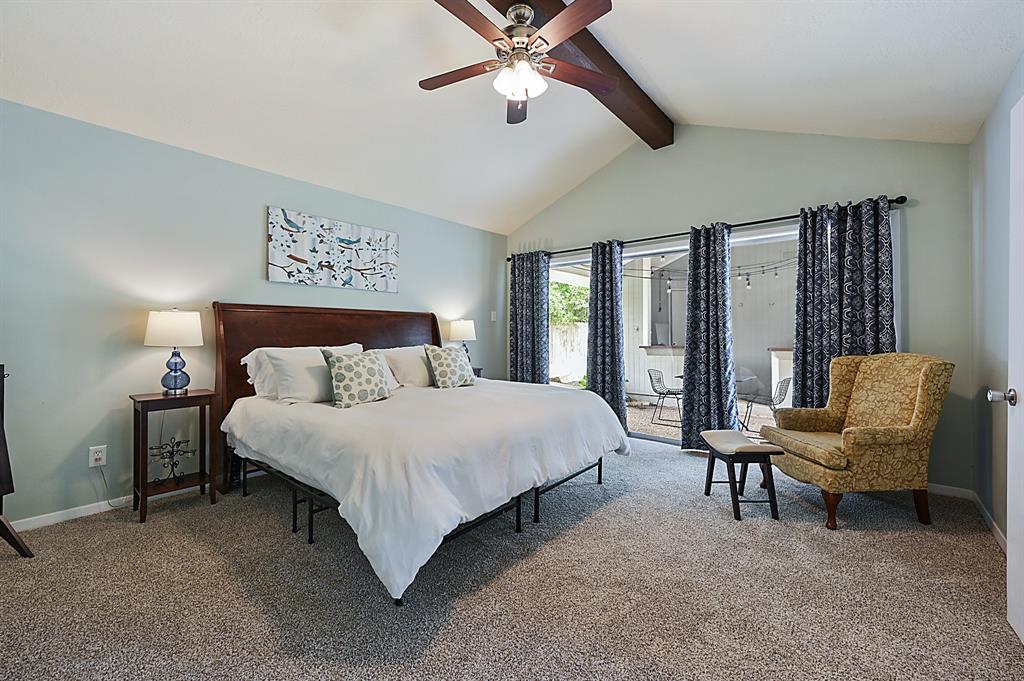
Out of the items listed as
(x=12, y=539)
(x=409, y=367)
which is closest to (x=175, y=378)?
(x=12, y=539)

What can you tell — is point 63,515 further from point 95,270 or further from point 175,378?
point 95,270

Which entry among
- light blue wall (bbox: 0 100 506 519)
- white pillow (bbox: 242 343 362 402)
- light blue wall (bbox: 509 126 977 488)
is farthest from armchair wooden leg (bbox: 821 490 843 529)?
light blue wall (bbox: 0 100 506 519)

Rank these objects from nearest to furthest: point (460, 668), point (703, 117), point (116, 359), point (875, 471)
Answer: point (460, 668)
point (875, 471)
point (116, 359)
point (703, 117)

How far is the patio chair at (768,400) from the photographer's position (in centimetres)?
447

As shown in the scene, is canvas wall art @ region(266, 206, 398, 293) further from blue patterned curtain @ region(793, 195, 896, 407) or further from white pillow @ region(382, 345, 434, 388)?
blue patterned curtain @ region(793, 195, 896, 407)

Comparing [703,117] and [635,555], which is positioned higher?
[703,117]

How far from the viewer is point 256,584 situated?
2111 mm

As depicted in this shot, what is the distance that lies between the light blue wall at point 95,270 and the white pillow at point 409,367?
1082 mm

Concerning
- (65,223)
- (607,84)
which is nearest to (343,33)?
(607,84)

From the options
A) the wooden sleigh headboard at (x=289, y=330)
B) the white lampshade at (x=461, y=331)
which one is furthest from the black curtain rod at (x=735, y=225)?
the wooden sleigh headboard at (x=289, y=330)

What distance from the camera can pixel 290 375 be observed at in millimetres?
3129

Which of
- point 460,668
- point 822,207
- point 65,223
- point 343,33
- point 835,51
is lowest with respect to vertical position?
point 460,668

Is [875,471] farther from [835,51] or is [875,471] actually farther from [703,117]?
[703,117]

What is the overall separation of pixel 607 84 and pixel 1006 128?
2.12 meters
